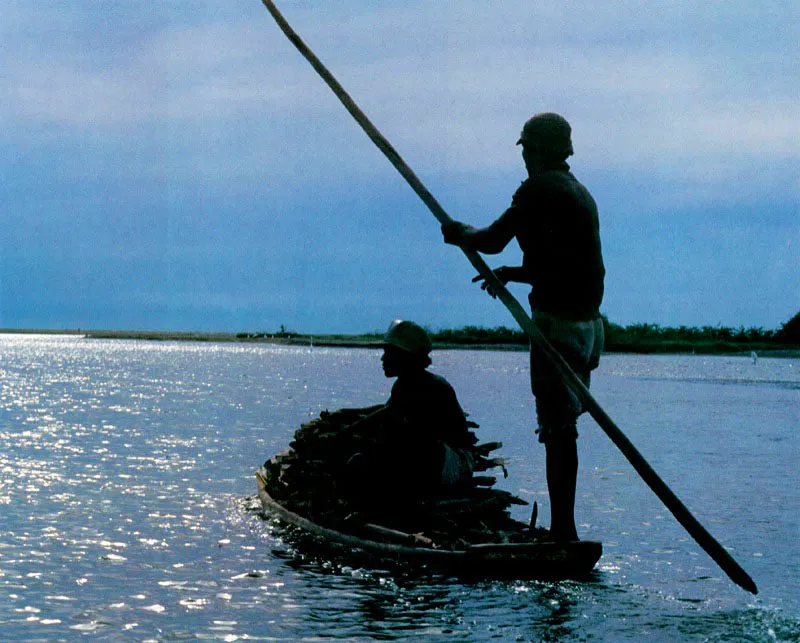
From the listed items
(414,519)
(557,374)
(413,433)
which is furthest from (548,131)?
(414,519)

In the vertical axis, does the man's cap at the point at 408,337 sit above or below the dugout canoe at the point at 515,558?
above

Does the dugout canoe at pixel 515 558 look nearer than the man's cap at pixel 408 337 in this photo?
Yes

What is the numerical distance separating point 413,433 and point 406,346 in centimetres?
86

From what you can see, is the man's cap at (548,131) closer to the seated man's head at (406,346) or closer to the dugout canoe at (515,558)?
the seated man's head at (406,346)

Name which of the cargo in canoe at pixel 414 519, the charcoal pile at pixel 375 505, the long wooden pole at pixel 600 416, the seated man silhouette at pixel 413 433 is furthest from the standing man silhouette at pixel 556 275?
the seated man silhouette at pixel 413 433

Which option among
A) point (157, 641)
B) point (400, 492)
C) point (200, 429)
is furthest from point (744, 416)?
point (157, 641)

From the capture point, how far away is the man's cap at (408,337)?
11336mm

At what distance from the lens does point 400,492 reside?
11719 mm

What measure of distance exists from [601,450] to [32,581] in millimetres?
20089

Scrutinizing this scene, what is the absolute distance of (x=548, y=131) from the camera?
1030cm

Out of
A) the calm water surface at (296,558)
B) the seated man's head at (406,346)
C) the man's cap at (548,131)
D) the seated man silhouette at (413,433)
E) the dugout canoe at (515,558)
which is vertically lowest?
the calm water surface at (296,558)

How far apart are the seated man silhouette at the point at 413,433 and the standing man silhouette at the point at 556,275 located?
4.56 feet

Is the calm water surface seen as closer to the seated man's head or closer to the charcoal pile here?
the charcoal pile

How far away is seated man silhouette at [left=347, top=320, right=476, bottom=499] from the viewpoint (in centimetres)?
1142
